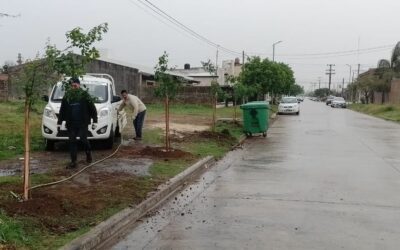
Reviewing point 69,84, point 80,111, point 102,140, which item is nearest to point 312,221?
point 69,84

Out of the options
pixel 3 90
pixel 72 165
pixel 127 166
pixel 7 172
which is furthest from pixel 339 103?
pixel 7 172

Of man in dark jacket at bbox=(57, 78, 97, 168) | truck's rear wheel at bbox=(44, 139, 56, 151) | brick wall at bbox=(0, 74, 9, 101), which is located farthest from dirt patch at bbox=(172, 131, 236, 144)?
brick wall at bbox=(0, 74, 9, 101)

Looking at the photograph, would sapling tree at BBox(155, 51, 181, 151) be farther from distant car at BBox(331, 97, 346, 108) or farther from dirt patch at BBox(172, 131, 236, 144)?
distant car at BBox(331, 97, 346, 108)

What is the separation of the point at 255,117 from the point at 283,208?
13.1 meters

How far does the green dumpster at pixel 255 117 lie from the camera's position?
2100 centimetres

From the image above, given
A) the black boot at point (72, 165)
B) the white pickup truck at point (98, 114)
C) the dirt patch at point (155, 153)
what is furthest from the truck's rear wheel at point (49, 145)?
the black boot at point (72, 165)

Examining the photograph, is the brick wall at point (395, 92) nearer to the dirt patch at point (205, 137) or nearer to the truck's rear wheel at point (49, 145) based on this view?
the dirt patch at point (205, 137)

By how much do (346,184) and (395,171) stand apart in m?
2.69

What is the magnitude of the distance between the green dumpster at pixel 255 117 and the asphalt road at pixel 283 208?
623 cm

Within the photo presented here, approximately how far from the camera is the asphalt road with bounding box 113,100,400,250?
646 cm

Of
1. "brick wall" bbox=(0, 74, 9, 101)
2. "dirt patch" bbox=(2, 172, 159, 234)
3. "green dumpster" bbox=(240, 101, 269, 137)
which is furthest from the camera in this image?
"brick wall" bbox=(0, 74, 9, 101)

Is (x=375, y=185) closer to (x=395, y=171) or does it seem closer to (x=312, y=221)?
(x=395, y=171)

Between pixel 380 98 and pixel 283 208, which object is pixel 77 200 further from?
pixel 380 98

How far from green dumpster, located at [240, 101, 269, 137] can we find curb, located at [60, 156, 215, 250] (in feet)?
34.8
